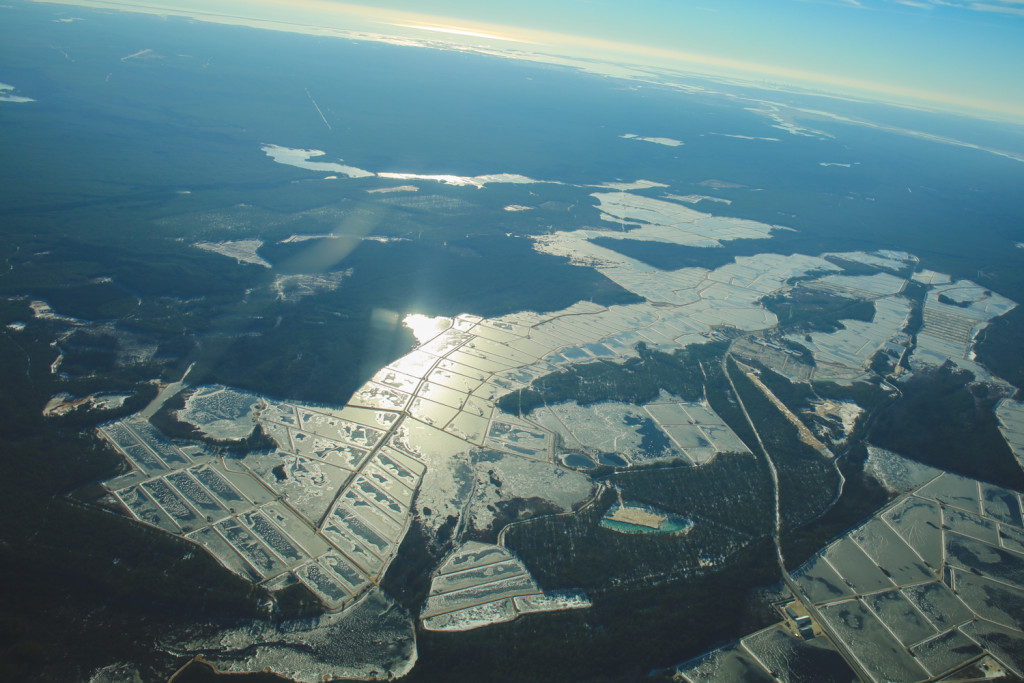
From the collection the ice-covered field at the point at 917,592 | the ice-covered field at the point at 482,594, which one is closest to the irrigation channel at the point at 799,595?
the ice-covered field at the point at 917,592

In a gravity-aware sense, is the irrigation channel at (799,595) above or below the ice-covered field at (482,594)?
above

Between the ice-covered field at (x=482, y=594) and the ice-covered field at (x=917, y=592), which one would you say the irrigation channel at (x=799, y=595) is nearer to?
the ice-covered field at (x=917, y=592)

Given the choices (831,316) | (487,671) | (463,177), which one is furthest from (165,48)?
(487,671)

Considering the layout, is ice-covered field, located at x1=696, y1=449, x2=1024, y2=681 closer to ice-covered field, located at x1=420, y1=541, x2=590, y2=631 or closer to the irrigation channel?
the irrigation channel

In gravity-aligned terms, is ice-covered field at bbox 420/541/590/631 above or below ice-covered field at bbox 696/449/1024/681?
below

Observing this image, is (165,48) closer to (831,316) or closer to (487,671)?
(831,316)

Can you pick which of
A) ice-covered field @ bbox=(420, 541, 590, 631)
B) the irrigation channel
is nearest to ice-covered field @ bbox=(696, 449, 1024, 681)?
the irrigation channel

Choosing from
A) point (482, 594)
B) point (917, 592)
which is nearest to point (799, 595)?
point (917, 592)

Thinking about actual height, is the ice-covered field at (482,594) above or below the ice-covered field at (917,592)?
below

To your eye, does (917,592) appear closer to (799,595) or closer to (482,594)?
(799,595)

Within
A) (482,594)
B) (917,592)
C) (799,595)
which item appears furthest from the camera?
(917,592)

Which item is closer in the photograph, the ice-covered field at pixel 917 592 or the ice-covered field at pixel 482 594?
the ice-covered field at pixel 917 592
